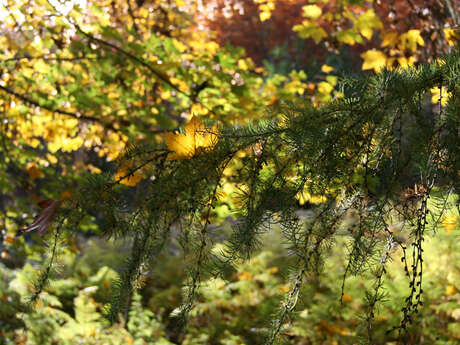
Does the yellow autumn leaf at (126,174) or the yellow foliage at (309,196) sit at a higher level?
the yellow foliage at (309,196)

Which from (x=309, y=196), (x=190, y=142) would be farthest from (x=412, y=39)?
(x=190, y=142)

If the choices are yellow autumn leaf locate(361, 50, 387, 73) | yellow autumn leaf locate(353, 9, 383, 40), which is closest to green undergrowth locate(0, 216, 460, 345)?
yellow autumn leaf locate(361, 50, 387, 73)

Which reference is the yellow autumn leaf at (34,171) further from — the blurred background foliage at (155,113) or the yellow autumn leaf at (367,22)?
the yellow autumn leaf at (367,22)

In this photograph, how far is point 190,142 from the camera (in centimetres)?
99

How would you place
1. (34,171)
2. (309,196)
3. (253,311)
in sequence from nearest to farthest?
1. (309,196)
2. (34,171)
3. (253,311)

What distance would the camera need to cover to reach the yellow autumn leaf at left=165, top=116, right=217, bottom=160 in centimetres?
98

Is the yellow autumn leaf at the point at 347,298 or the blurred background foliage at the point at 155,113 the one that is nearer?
the blurred background foliage at the point at 155,113

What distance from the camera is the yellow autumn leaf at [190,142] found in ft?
3.23

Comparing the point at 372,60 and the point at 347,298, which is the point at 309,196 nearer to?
the point at 372,60

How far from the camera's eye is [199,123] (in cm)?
102

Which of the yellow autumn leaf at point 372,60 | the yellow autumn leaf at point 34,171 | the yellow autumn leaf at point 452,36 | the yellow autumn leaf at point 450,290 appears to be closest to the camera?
the yellow autumn leaf at point 452,36

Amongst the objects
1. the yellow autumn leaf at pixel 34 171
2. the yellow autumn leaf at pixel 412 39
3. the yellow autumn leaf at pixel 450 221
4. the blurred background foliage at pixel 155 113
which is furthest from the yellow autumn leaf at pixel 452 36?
the yellow autumn leaf at pixel 34 171

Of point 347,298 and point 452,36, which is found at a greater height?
point 452,36

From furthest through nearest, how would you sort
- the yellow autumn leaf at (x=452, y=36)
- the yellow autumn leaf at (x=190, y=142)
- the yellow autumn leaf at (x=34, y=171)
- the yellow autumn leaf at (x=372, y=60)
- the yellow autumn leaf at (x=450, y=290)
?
the yellow autumn leaf at (x=34, y=171)
the yellow autumn leaf at (x=450, y=290)
the yellow autumn leaf at (x=372, y=60)
the yellow autumn leaf at (x=452, y=36)
the yellow autumn leaf at (x=190, y=142)
